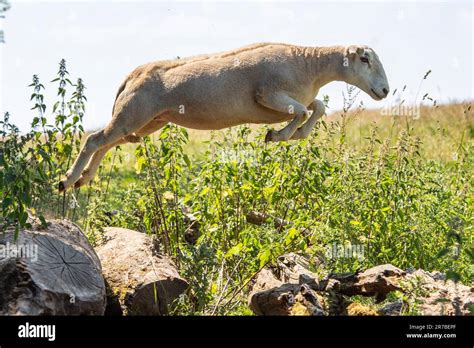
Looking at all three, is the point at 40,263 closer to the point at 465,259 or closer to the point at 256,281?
the point at 256,281

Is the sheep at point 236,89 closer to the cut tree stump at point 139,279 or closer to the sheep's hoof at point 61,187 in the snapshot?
the sheep's hoof at point 61,187

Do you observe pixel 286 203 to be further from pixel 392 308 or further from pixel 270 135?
pixel 392 308

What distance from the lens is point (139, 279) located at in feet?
30.8

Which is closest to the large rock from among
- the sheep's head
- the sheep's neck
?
the sheep's head

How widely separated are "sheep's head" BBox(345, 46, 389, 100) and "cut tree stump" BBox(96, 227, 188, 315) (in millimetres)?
3224

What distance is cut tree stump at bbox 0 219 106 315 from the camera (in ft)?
25.2

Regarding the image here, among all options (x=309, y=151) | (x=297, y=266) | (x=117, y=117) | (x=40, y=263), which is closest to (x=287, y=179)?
(x=309, y=151)

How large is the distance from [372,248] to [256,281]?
5.94 feet

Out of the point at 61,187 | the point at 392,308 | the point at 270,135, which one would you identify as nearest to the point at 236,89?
the point at 270,135

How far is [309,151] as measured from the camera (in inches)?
422

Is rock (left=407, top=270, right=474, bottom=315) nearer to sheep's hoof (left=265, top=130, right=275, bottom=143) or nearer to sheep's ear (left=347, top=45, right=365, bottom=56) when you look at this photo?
sheep's hoof (left=265, top=130, right=275, bottom=143)

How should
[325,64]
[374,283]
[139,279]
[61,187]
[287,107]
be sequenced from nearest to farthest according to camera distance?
[374,283] < [139,279] < [287,107] < [61,187] < [325,64]

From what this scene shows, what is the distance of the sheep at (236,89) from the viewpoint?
10.2 metres

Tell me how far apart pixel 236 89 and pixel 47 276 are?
11.4 feet
